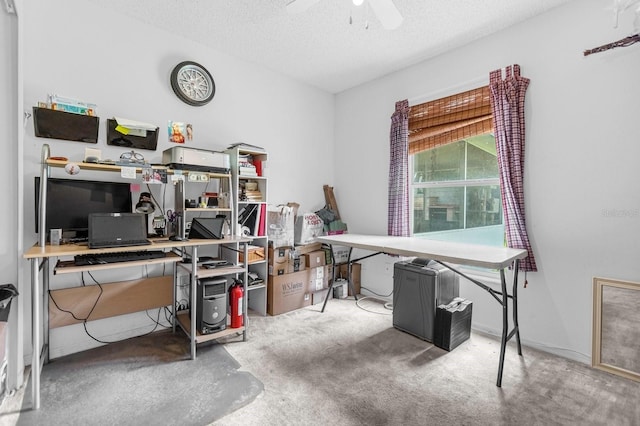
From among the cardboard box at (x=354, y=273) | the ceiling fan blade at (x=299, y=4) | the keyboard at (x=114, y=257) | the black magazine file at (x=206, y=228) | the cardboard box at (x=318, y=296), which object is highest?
the ceiling fan blade at (x=299, y=4)

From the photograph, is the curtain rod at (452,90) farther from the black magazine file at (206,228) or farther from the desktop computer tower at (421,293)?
the black magazine file at (206,228)

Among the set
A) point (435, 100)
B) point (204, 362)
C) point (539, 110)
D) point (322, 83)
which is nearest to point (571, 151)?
point (539, 110)

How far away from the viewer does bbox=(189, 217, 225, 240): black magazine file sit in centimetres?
242

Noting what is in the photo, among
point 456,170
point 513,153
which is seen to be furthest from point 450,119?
point 513,153

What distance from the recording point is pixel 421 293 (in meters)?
2.58

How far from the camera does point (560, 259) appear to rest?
2.34 meters

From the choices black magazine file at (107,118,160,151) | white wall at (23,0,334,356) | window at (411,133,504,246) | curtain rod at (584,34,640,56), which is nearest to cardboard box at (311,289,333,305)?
white wall at (23,0,334,356)

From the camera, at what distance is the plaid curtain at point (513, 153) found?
246 centimetres

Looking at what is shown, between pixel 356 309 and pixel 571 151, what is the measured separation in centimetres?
240

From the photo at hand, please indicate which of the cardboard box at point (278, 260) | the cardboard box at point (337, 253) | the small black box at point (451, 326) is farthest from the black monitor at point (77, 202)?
the small black box at point (451, 326)

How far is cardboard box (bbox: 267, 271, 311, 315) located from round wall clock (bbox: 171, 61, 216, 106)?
6.26ft

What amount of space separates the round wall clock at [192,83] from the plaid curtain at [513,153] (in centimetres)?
269

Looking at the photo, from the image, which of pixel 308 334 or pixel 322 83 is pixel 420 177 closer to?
pixel 322 83

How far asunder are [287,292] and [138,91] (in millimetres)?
2335
